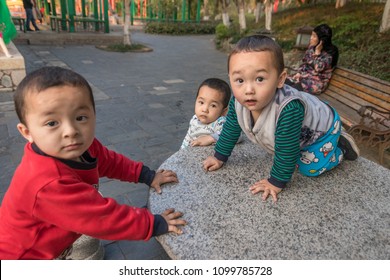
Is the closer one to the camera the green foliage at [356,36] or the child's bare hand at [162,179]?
the child's bare hand at [162,179]

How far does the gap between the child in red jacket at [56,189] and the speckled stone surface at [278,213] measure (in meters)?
0.12

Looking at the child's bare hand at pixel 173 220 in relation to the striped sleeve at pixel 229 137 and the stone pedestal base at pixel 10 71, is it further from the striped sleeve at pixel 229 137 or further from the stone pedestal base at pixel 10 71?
the stone pedestal base at pixel 10 71

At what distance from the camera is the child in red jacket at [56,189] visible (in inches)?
44.3

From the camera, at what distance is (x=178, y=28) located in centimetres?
1656

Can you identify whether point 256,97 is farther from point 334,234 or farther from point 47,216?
point 47,216

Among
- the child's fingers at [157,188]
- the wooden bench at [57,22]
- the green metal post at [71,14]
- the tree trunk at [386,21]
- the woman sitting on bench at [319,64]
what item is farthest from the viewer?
the green metal post at [71,14]

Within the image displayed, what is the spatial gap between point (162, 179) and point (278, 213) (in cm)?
61

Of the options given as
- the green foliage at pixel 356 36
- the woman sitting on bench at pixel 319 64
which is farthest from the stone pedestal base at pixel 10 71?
the green foliage at pixel 356 36

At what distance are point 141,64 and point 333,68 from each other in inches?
214

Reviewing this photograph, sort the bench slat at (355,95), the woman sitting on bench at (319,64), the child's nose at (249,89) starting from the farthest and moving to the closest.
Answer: the woman sitting on bench at (319,64)
the bench slat at (355,95)
the child's nose at (249,89)

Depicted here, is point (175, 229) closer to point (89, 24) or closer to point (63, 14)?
point (63, 14)

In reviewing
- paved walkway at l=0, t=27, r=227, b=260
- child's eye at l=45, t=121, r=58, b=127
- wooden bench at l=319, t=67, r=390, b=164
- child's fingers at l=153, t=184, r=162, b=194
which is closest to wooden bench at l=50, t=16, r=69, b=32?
paved walkway at l=0, t=27, r=227, b=260

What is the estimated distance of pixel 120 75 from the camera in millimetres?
7051

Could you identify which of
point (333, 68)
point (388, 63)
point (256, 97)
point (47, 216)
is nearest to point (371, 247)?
point (256, 97)
